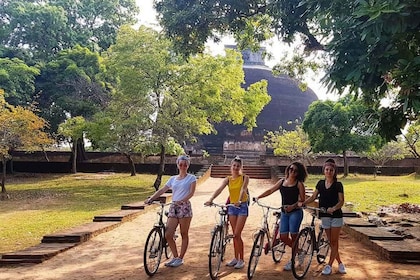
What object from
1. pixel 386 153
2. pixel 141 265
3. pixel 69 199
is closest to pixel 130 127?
pixel 69 199

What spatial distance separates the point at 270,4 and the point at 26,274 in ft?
24.9

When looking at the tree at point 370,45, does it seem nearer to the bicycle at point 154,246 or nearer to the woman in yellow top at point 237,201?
the woman in yellow top at point 237,201

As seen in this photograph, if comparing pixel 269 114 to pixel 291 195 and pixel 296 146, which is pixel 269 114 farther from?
pixel 291 195

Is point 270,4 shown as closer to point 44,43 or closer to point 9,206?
point 9,206

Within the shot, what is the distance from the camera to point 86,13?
3097 centimetres

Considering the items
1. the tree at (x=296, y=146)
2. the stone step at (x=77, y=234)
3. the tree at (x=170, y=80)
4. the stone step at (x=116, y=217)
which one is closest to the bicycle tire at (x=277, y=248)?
the stone step at (x=77, y=234)

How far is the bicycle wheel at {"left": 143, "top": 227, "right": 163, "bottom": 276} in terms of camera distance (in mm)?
5375

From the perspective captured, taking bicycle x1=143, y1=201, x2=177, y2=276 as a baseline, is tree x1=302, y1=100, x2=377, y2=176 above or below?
above

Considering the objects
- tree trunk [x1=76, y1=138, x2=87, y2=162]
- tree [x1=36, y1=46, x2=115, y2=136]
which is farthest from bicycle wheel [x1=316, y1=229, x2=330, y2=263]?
tree trunk [x1=76, y1=138, x2=87, y2=162]

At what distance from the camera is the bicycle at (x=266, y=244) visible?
16.8 ft

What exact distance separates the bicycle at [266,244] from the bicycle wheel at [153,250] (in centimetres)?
116

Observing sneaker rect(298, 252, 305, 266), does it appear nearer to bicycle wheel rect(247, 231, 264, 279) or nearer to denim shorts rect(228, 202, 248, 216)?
bicycle wheel rect(247, 231, 264, 279)

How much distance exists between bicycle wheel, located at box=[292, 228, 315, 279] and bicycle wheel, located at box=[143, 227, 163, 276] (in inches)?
64.3

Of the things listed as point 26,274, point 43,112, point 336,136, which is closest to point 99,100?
point 43,112
